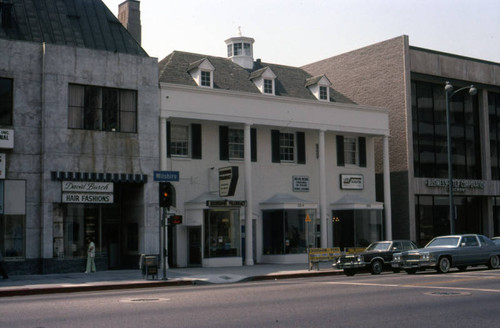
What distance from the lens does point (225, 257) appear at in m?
32.7

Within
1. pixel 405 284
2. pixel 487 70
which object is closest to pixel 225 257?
pixel 405 284

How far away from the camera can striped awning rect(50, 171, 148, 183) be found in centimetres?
2775

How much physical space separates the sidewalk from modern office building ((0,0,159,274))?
1682mm

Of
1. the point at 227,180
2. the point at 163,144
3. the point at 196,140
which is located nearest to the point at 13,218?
the point at 163,144

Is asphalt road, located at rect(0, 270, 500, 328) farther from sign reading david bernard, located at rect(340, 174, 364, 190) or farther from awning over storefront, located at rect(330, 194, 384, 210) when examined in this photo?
sign reading david bernard, located at rect(340, 174, 364, 190)

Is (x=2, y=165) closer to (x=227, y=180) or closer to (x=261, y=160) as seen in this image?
(x=227, y=180)

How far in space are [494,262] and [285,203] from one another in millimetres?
11385

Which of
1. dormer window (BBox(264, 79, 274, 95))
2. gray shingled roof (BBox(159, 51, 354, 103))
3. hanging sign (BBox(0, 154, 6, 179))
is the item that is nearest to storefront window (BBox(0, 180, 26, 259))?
hanging sign (BBox(0, 154, 6, 179))

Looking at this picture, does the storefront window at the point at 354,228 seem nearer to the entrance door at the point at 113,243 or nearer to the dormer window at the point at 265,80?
the dormer window at the point at 265,80

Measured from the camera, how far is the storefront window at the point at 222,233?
32562 millimetres

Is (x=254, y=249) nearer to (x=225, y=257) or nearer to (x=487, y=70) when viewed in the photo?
(x=225, y=257)

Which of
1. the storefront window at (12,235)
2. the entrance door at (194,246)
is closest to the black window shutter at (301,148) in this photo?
the entrance door at (194,246)

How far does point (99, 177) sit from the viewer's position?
94.4 feet

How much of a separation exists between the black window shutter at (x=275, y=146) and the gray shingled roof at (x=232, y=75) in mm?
2294
